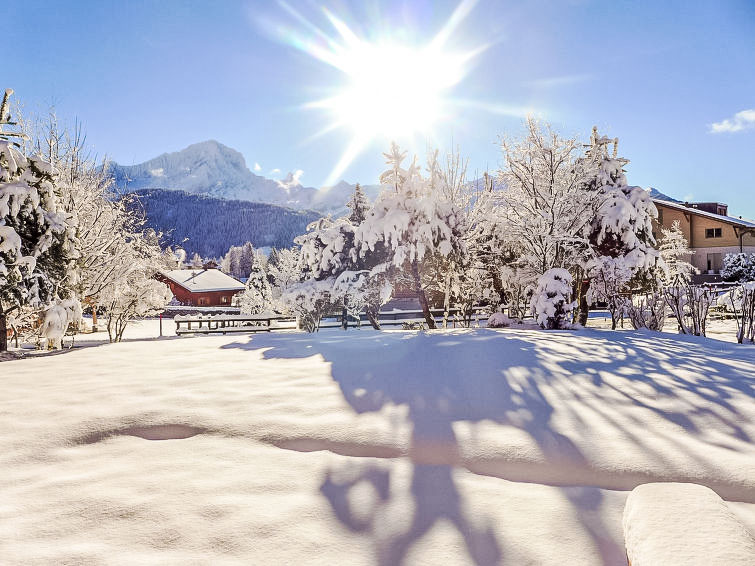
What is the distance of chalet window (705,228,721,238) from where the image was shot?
37816 millimetres

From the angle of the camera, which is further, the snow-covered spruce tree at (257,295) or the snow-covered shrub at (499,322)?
the snow-covered spruce tree at (257,295)

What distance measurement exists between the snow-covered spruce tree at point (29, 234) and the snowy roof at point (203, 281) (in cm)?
4743

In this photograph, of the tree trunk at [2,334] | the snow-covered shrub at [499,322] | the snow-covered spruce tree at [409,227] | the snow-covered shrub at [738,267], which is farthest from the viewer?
the snow-covered shrub at [738,267]

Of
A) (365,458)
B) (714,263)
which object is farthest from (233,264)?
(365,458)

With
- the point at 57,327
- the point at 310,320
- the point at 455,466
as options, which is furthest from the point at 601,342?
the point at 57,327

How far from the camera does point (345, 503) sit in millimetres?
2635

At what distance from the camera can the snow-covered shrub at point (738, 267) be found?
3188cm

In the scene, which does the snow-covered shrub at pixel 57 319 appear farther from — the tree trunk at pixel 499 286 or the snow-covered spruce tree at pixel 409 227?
the tree trunk at pixel 499 286

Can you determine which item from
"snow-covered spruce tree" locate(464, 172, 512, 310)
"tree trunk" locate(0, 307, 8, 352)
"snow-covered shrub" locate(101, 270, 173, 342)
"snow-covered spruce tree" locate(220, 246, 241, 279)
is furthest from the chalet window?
"snow-covered spruce tree" locate(220, 246, 241, 279)

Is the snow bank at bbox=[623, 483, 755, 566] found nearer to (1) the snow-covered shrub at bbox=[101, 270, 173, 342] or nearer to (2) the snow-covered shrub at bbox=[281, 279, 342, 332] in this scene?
(2) the snow-covered shrub at bbox=[281, 279, 342, 332]

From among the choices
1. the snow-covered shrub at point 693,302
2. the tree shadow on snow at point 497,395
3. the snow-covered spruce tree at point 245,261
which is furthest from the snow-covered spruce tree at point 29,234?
the snow-covered spruce tree at point 245,261

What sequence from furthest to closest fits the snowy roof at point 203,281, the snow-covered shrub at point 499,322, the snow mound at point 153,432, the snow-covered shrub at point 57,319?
1. the snowy roof at point 203,281
2. the snow-covered shrub at point 499,322
3. the snow-covered shrub at point 57,319
4. the snow mound at point 153,432

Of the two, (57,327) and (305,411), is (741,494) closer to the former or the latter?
(305,411)

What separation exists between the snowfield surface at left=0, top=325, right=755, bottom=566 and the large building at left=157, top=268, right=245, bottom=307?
5244cm
